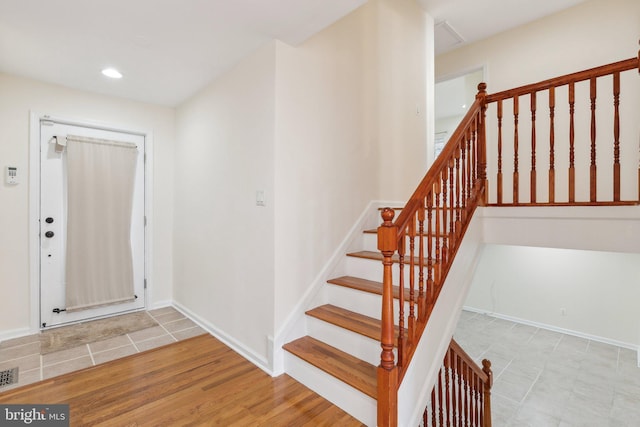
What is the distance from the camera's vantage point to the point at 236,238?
274cm

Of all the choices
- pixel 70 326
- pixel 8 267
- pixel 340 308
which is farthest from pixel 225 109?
pixel 70 326

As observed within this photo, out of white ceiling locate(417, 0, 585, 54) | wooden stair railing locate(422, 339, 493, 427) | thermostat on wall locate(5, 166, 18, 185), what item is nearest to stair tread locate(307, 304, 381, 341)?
wooden stair railing locate(422, 339, 493, 427)

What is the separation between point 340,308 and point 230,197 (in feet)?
4.50

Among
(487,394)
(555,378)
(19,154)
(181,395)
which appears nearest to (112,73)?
(19,154)

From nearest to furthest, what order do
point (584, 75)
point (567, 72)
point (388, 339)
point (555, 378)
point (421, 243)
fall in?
1. point (388, 339)
2. point (421, 243)
3. point (584, 75)
4. point (567, 72)
5. point (555, 378)

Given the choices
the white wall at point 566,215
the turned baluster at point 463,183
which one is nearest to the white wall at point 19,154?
Result: the turned baluster at point 463,183

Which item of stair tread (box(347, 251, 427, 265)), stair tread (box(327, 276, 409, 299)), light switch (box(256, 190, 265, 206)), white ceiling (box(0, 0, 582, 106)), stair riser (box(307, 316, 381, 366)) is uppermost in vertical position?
white ceiling (box(0, 0, 582, 106))

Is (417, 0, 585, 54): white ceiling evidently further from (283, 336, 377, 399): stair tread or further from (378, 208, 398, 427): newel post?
(283, 336, 377, 399): stair tread

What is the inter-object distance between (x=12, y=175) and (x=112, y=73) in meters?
1.37

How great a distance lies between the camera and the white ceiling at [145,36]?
1926 millimetres

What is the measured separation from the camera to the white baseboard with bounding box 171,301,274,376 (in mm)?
2418

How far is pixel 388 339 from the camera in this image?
1.60 metres

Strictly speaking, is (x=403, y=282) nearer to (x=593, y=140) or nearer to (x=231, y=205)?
(x=593, y=140)

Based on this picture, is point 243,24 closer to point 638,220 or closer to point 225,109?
point 225,109
